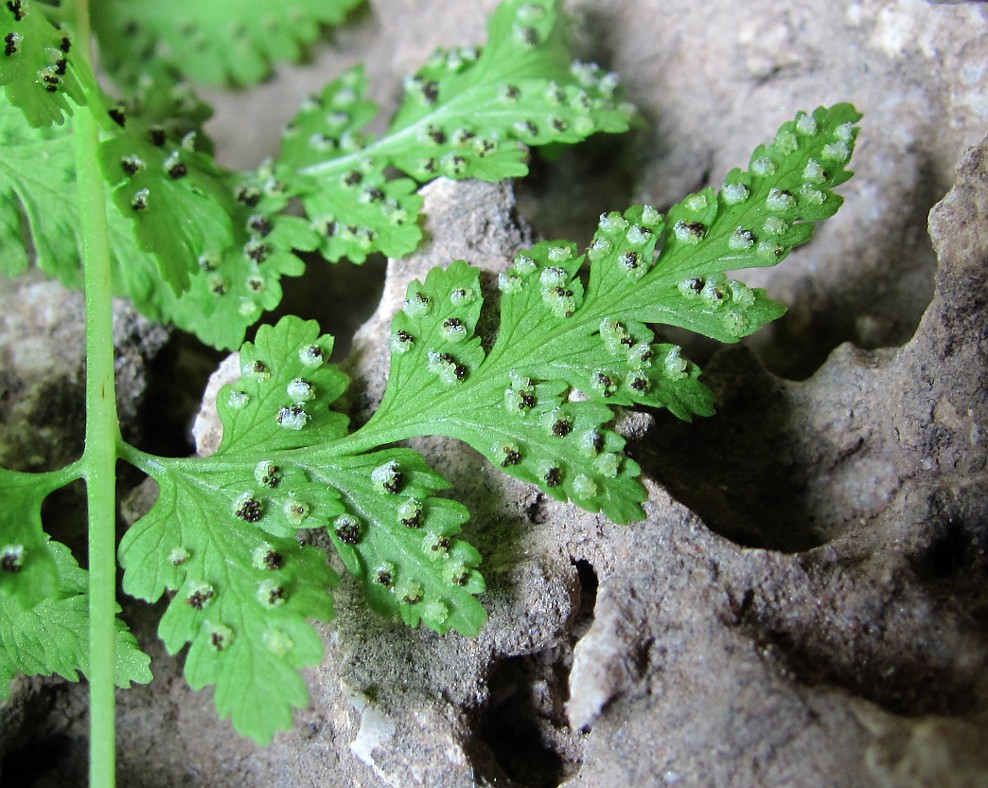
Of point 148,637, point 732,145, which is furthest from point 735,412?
point 148,637

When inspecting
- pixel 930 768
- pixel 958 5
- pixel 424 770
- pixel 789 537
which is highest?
pixel 958 5

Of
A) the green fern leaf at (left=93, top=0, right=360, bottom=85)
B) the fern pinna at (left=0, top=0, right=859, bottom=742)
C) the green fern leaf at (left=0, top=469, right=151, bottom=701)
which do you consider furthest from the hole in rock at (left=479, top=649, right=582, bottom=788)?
the green fern leaf at (left=93, top=0, right=360, bottom=85)

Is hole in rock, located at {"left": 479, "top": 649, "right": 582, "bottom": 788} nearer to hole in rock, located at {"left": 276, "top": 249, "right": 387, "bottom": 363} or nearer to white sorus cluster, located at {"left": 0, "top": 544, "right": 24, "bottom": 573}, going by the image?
white sorus cluster, located at {"left": 0, "top": 544, "right": 24, "bottom": 573}

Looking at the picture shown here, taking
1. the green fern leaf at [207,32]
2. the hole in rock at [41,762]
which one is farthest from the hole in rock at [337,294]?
the hole in rock at [41,762]

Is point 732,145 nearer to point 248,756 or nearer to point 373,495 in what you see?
point 373,495

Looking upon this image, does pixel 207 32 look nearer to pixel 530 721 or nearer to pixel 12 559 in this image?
pixel 12 559

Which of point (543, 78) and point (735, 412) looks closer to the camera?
point (735, 412)
